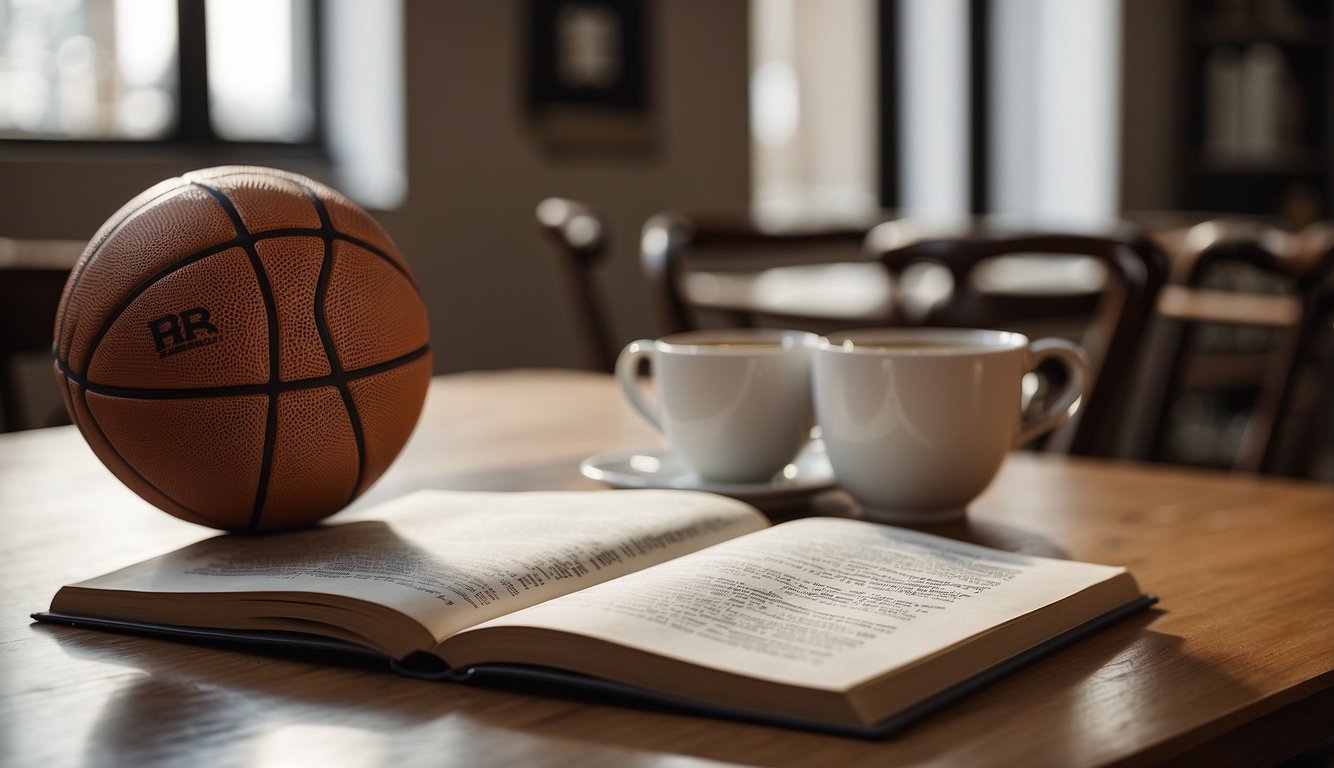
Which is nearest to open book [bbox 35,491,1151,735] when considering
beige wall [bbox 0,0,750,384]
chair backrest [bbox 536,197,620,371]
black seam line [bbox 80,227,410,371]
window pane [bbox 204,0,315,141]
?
black seam line [bbox 80,227,410,371]

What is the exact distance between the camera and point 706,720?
419mm

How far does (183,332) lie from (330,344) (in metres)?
0.07

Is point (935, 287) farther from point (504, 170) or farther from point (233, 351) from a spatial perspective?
point (233, 351)

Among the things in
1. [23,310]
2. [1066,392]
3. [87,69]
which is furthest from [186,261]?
[87,69]

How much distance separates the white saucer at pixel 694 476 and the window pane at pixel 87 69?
2.05 meters

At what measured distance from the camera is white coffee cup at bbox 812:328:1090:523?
2.27 feet

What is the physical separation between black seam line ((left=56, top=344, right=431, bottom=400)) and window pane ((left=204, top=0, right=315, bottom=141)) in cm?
229

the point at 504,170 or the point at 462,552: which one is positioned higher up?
the point at 504,170

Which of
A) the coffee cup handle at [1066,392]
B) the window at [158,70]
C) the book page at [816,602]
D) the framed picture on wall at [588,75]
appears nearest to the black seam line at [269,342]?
the book page at [816,602]

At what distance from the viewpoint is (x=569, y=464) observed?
0.90 m

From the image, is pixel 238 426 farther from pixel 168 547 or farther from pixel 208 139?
pixel 208 139

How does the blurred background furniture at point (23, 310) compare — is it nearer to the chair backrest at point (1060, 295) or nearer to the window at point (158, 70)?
the window at point (158, 70)

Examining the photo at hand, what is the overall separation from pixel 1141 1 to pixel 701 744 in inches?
201

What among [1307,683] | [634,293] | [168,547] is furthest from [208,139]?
[1307,683]
